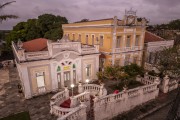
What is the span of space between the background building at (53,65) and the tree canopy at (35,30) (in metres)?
22.2

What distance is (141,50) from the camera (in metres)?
21.9

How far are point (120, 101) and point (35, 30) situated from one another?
3401 cm

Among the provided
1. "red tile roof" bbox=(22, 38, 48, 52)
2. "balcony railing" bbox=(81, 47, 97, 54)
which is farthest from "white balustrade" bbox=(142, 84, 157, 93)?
"red tile roof" bbox=(22, 38, 48, 52)

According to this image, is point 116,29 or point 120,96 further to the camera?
point 116,29

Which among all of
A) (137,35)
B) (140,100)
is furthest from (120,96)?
(137,35)

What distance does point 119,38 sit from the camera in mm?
19203

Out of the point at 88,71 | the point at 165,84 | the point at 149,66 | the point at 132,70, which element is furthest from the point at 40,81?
the point at 149,66

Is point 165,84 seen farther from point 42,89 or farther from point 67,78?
point 42,89

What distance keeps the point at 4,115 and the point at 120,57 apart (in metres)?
15.6

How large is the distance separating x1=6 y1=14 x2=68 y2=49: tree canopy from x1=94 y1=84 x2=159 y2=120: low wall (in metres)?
28.5

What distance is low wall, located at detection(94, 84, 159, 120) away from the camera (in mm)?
10359

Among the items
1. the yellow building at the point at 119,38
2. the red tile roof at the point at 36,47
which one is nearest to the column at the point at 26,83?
the red tile roof at the point at 36,47

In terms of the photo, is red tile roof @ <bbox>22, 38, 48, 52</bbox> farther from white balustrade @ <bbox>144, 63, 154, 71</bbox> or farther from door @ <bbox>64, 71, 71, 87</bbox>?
white balustrade @ <bbox>144, 63, 154, 71</bbox>

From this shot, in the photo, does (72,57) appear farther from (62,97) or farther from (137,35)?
(137,35)
